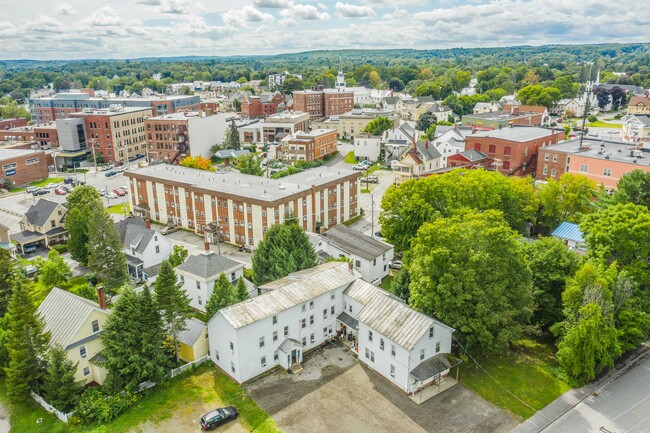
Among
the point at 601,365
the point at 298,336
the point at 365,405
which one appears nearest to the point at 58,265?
the point at 298,336

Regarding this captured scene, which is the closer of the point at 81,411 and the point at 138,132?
the point at 81,411

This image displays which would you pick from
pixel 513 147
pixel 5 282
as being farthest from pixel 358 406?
pixel 513 147

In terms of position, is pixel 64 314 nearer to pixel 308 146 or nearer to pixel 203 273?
pixel 203 273

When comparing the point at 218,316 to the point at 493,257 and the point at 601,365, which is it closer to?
the point at 493,257

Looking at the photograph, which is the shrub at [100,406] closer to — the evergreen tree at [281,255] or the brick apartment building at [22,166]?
the evergreen tree at [281,255]

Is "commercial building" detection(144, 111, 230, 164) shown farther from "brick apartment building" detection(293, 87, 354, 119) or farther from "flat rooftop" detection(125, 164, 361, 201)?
"brick apartment building" detection(293, 87, 354, 119)

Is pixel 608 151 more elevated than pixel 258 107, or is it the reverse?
pixel 608 151

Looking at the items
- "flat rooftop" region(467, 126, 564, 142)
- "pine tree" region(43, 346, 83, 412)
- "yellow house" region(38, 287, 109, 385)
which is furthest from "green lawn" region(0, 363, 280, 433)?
"flat rooftop" region(467, 126, 564, 142)
